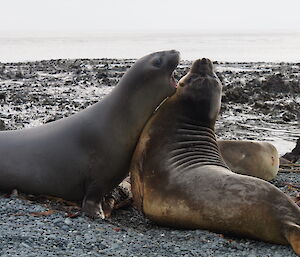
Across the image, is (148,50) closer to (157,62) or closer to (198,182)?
(157,62)

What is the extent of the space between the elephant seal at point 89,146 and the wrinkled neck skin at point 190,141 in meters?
0.26

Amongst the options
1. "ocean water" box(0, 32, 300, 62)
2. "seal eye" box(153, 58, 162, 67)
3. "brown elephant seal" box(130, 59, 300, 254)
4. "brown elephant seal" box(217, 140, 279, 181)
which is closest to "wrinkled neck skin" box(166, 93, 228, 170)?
"brown elephant seal" box(130, 59, 300, 254)

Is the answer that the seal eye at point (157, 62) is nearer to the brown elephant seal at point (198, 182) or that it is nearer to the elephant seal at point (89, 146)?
the elephant seal at point (89, 146)

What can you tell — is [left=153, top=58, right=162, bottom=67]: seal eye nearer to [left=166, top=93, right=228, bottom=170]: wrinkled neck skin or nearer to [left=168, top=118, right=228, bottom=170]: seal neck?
[left=166, top=93, right=228, bottom=170]: wrinkled neck skin

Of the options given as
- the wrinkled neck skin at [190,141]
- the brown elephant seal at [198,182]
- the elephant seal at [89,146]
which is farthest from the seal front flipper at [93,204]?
the wrinkled neck skin at [190,141]

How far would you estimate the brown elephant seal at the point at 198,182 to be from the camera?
4566 mm

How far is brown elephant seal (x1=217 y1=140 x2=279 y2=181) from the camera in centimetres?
688

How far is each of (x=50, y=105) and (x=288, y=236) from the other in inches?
412

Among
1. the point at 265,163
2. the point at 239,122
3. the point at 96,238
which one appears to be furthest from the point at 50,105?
the point at 96,238

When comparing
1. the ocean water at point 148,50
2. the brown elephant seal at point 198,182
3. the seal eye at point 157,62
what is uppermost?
the seal eye at point 157,62

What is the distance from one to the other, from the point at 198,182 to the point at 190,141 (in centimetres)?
70

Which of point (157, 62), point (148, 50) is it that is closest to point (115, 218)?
point (157, 62)

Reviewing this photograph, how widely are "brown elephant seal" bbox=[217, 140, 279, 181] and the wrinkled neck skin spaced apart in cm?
109

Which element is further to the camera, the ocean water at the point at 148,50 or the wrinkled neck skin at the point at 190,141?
the ocean water at the point at 148,50
